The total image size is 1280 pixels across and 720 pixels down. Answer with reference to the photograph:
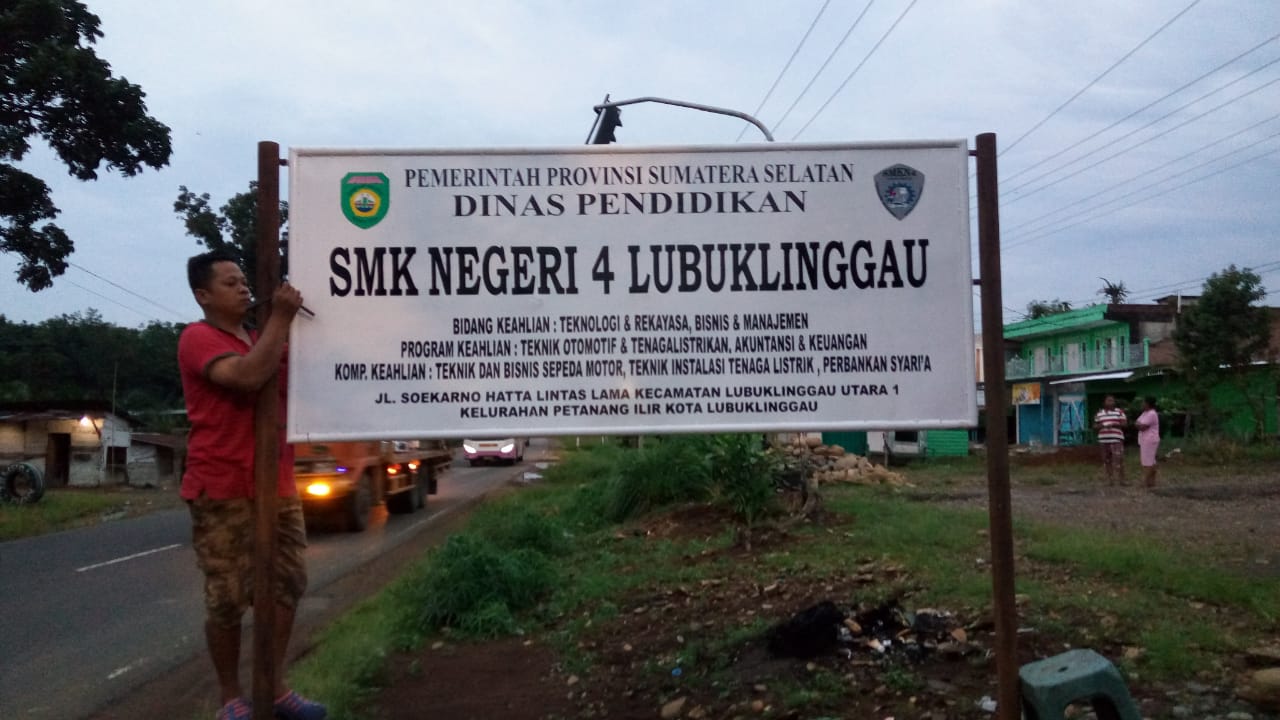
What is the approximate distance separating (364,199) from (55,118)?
51.8ft

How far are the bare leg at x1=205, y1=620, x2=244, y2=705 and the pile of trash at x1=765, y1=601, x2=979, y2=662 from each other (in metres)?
2.52

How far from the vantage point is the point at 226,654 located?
3566 mm

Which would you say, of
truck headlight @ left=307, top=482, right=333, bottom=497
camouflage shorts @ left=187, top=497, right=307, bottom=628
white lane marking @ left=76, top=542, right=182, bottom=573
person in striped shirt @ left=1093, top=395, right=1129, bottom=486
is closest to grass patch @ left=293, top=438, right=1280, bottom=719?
camouflage shorts @ left=187, top=497, right=307, bottom=628

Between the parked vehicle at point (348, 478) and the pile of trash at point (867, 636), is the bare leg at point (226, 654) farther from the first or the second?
the parked vehicle at point (348, 478)

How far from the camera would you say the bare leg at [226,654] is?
11.6ft

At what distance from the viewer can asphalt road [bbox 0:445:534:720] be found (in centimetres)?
625

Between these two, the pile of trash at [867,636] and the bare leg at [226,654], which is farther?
the pile of trash at [867,636]

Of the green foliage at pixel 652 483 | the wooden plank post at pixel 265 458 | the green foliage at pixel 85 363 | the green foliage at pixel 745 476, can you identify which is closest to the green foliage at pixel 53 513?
the green foliage at pixel 652 483

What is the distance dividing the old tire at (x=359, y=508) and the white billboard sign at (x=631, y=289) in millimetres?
11151

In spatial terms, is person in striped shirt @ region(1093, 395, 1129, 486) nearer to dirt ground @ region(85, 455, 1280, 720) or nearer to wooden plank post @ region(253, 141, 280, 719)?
dirt ground @ region(85, 455, 1280, 720)

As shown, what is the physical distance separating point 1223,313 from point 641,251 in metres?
25.9

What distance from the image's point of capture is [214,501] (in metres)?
3.50

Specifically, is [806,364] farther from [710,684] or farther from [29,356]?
[29,356]

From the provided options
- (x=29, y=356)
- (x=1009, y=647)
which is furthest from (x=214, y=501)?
(x=29, y=356)
